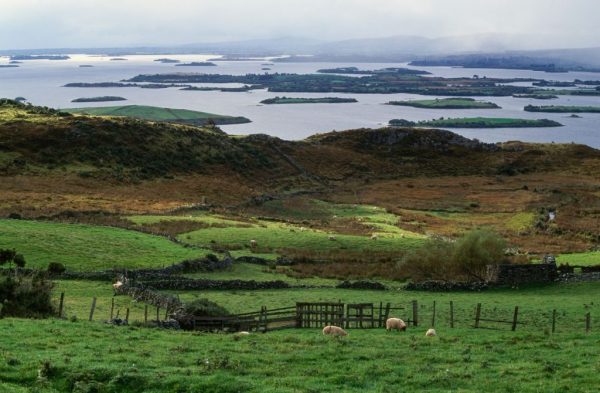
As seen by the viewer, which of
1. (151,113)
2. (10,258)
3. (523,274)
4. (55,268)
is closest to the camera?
(10,258)

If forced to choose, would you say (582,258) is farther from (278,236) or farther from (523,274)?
(278,236)

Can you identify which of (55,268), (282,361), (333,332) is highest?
(282,361)

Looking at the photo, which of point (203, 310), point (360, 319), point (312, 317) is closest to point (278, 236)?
point (312, 317)

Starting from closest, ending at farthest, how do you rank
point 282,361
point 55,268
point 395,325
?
point 282,361
point 395,325
point 55,268

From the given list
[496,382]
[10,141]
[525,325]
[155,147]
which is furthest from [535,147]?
[496,382]

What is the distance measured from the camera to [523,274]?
4203cm

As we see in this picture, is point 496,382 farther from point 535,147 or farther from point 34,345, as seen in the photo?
point 535,147

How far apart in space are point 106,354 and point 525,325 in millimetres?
17621

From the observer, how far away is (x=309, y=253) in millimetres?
51375

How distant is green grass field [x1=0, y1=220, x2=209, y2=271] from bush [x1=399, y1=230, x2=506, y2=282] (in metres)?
14.3

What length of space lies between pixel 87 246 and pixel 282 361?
29250 mm

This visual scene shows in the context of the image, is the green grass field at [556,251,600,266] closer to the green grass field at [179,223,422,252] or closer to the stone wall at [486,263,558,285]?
the stone wall at [486,263,558,285]

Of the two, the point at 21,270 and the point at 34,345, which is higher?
the point at 34,345

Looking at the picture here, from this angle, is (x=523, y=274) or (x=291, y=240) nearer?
Answer: (x=523, y=274)
